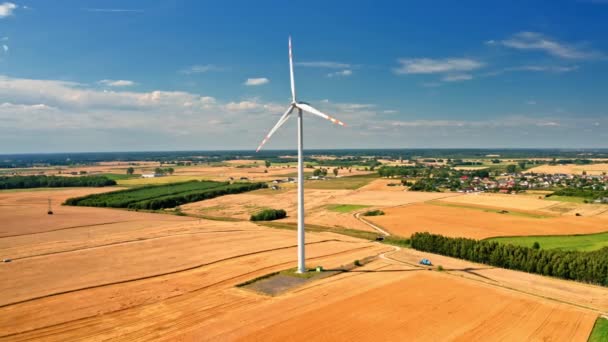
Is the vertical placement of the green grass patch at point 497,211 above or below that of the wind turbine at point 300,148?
below

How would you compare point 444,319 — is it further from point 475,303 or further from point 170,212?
point 170,212

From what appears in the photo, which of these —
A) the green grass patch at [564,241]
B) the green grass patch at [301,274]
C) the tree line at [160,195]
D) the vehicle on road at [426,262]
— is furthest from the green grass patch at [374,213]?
the tree line at [160,195]

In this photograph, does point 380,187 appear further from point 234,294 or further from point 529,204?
point 234,294

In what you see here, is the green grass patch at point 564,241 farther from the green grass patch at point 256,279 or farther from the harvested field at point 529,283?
the green grass patch at point 256,279

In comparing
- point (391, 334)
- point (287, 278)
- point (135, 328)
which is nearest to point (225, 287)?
point (287, 278)

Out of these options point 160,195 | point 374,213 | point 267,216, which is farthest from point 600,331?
point 160,195

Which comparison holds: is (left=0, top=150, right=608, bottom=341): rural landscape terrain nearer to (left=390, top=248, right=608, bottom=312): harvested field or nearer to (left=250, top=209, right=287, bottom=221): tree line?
(left=390, top=248, right=608, bottom=312): harvested field

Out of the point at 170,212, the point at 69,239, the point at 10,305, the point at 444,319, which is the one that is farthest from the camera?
the point at 170,212
